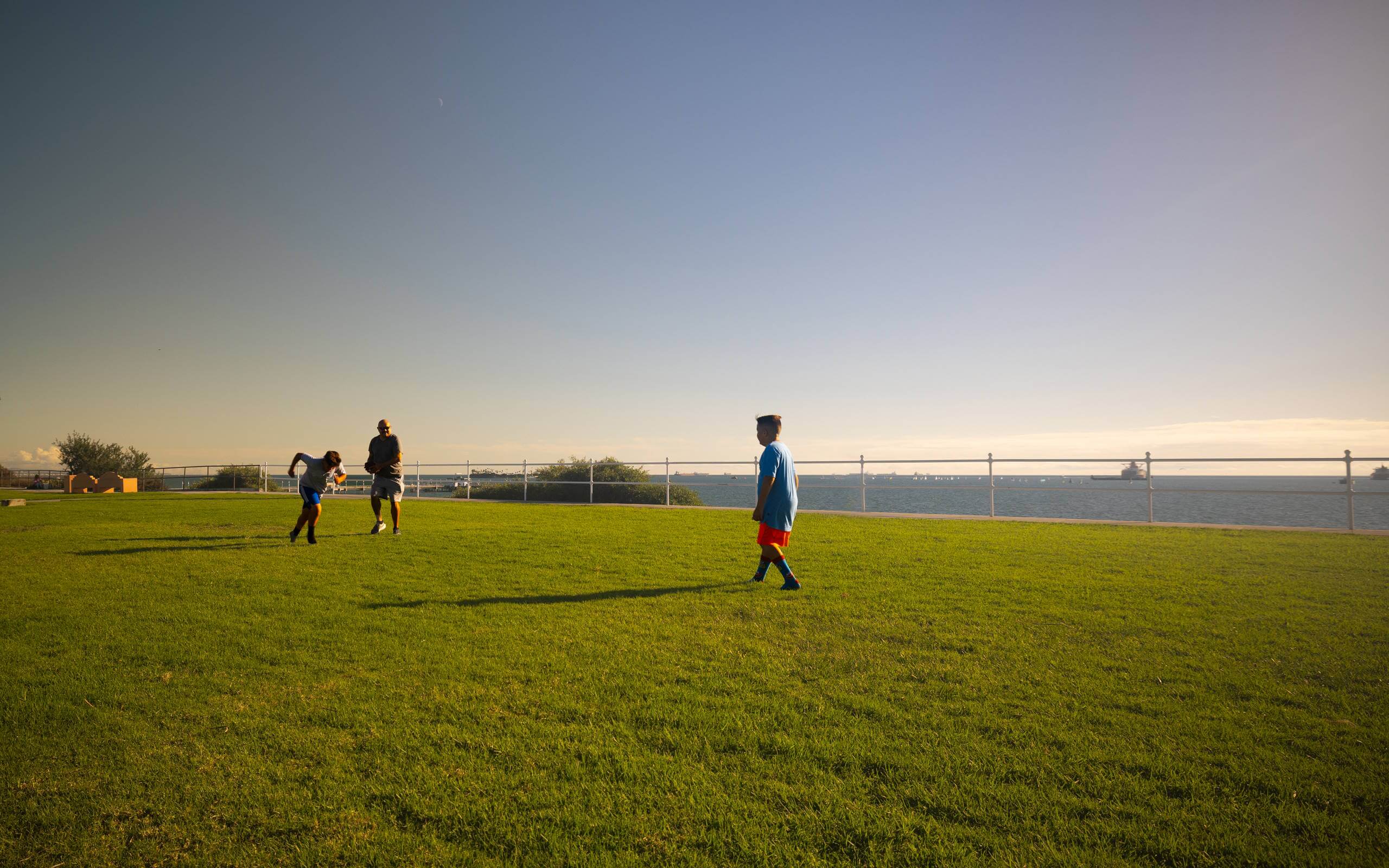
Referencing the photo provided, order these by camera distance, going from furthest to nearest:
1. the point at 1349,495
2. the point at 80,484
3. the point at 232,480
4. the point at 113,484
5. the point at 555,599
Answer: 1. the point at 232,480
2. the point at 80,484
3. the point at 113,484
4. the point at 1349,495
5. the point at 555,599

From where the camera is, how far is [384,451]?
10734 millimetres

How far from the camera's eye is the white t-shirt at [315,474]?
959cm

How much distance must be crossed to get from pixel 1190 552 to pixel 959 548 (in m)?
2.95

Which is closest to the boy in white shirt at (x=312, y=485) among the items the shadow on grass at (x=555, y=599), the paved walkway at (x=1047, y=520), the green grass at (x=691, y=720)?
the green grass at (x=691, y=720)

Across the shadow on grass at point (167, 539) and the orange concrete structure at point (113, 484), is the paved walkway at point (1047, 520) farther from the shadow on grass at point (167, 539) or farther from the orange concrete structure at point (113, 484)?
the orange concrete structure at point (113, 484)

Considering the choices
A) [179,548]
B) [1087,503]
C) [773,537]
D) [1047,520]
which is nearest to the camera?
[773,537]

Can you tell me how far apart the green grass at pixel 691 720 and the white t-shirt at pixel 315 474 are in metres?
2.82

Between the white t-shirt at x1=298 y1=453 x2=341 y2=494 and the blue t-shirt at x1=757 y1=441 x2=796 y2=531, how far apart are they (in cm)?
676

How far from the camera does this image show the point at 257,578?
6.82m

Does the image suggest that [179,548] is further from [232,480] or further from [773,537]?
[232,480]

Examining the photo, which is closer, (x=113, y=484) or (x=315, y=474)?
(x=315, y=474)

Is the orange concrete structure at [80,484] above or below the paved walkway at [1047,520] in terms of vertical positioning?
above

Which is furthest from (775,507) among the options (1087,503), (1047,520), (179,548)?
(1087,503)

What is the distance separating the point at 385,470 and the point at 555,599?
623cm
